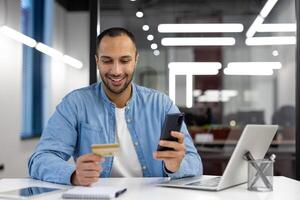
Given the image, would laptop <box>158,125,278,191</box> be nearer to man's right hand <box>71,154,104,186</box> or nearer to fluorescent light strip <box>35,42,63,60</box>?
man's right hand <box>71,154,104,186</box>

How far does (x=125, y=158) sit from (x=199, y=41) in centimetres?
208

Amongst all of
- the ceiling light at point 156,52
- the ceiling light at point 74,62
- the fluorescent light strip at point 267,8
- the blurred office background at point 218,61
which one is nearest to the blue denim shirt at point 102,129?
the blurred office background at point 218,61

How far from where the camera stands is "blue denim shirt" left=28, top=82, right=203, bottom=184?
1.93 m

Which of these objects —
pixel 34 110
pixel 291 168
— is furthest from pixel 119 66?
pixel 34 110

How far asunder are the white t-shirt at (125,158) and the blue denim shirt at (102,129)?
0.08ft

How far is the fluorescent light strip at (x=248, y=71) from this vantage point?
393 centimetres

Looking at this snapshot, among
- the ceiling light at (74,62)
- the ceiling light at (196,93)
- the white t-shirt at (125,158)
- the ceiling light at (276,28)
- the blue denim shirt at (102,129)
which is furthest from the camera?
the ceiling light at (74,62)

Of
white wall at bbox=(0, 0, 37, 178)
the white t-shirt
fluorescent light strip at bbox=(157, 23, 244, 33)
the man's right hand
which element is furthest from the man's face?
white wall at bbox=(0, 0, 37, 178)

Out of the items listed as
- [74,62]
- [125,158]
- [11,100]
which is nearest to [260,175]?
[125,158]

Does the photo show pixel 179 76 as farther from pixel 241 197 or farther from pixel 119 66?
pixel 241 197

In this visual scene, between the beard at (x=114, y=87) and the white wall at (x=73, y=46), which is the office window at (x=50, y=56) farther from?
the beard at (x=114, y=87)

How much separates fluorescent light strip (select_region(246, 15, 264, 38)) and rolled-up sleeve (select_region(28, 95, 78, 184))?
2.27 m

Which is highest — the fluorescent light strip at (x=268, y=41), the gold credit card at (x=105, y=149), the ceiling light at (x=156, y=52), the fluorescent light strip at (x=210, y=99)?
the fluorescent light strip at (x=268, y=41)

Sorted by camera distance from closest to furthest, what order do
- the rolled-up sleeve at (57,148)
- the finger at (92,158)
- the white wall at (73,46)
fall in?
1. the finger at (92,158)
2. the rolled-up sleeve at (57,148)
3. the white wall at (73,46)
